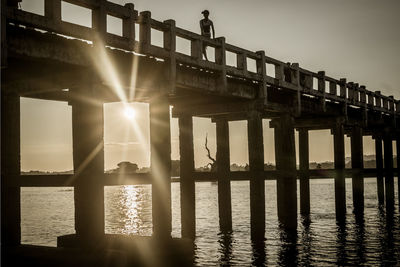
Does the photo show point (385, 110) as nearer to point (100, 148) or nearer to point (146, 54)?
point (146, 54)

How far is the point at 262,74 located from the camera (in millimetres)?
15445

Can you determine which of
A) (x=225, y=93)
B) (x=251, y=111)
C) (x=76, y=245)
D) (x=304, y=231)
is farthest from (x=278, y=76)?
(x=76, y=245)

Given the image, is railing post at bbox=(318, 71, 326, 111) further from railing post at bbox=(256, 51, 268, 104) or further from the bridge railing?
railing post at bbox=(256, 51, 268, 104)

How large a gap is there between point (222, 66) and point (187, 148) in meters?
3.69

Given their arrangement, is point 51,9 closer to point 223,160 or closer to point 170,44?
point 170,44

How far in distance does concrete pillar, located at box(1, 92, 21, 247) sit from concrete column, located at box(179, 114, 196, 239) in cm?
561

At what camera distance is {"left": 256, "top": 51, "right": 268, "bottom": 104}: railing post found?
15461 mm

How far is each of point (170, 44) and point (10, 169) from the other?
4.48m

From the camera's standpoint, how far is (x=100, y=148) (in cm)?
914

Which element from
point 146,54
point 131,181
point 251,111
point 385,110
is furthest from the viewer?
point 385,110

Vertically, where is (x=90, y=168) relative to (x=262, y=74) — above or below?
below

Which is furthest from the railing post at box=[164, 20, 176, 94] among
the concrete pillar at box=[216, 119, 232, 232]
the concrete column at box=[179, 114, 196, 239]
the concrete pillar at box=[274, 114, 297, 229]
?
the concrete pillar at box=[216, 119, 232, 232]

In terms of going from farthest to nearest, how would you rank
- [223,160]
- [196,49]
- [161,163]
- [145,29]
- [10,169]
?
[223,160]
[196,49]
[161,163]
[10,169]
[145,29]

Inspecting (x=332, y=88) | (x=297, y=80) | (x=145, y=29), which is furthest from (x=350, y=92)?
(x=145, y=29)
